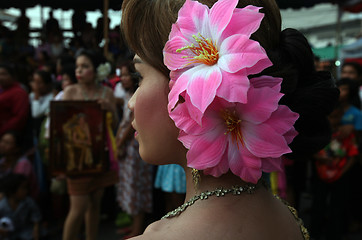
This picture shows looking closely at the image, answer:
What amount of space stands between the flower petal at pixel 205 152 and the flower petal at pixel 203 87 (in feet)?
0.30

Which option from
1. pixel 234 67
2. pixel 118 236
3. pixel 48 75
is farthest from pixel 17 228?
pixel 234 67

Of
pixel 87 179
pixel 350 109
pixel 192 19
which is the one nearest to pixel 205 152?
pixel 192 19

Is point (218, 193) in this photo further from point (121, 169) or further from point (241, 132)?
point (121, 169)

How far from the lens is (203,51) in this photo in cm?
82

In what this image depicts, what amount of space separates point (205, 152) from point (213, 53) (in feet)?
0.74

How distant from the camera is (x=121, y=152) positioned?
359 centimetres

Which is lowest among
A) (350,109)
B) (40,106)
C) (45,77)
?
(40,106)

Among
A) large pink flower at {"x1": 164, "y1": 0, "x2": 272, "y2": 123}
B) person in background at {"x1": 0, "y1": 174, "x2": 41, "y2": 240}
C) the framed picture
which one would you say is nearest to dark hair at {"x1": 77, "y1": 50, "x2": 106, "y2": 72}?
the framed picture

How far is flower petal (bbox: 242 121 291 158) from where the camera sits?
31.0 inches

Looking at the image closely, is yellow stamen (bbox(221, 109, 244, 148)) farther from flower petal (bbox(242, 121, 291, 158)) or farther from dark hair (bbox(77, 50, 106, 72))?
dark hair (bbox(77, 50, 106, 72))

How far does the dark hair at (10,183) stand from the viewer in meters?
3.48

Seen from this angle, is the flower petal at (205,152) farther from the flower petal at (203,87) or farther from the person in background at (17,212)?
the person in background at (17,212)

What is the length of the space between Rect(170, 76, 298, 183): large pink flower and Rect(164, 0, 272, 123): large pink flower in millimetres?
39

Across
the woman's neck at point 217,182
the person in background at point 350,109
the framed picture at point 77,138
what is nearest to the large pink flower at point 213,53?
the woman's neck at point 217,182
